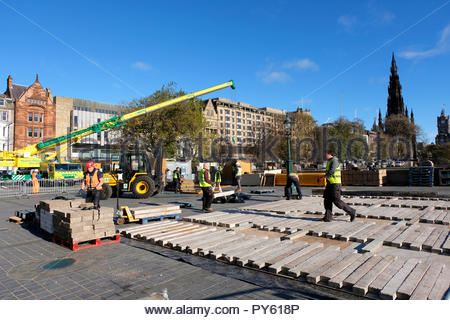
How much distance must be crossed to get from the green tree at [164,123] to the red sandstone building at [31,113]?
92.6ft

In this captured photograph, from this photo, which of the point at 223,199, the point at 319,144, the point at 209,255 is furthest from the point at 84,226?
the point at 319,144

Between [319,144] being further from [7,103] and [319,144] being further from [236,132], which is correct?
[236,132]

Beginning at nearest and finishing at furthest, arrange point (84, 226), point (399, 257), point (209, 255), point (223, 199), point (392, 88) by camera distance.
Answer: point (399, 257)
point (209, 255)
point (84, 226)
point (223, 199)
point (392, 88)

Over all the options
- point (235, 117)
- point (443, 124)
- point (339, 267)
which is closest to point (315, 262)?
point (339, 267)

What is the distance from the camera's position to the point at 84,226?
6.11 metres

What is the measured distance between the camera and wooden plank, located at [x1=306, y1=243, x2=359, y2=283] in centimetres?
401

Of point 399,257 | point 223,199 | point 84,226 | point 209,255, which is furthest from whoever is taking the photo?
point 223,199

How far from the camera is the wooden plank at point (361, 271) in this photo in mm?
3807

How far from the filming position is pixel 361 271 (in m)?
4.15

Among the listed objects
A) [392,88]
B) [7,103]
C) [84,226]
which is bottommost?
[84,226]

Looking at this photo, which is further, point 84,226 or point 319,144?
point 319,144

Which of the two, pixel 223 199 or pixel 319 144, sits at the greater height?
pixel 319 144

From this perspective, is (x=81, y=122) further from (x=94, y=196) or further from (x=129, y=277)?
(x=129, y=277)
